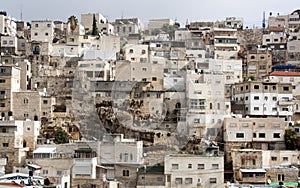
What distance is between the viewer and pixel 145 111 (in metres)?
34.0

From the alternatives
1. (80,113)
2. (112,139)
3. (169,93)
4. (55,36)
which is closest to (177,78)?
(169,93)

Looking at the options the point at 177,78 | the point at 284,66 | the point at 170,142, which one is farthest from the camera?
the point at 284,66

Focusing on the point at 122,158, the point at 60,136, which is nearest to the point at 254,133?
the point at 122,158

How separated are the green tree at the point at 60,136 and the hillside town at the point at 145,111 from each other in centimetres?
6

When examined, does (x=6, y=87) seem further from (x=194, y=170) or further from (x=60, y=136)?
(x=194, y=170)

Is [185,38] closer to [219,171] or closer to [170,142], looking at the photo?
[170,142]

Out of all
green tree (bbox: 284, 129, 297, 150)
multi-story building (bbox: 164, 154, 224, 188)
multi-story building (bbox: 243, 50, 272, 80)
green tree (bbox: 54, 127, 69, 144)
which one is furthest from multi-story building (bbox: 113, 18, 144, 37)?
multi-story building (bbox: 164, 154, 224, 188)

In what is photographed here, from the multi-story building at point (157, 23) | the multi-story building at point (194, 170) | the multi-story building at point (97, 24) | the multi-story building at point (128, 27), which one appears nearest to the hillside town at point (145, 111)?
the multi-story building at point (194, 170)

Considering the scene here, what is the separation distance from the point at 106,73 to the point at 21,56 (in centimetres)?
621

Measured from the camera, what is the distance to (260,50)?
45.0 meters

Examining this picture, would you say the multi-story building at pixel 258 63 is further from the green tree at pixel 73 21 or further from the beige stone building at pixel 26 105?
the beige stone building at pixel 26 105

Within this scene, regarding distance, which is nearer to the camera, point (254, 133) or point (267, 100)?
point (254, 133)

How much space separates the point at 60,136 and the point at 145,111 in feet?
14.6

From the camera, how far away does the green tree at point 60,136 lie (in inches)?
1266
